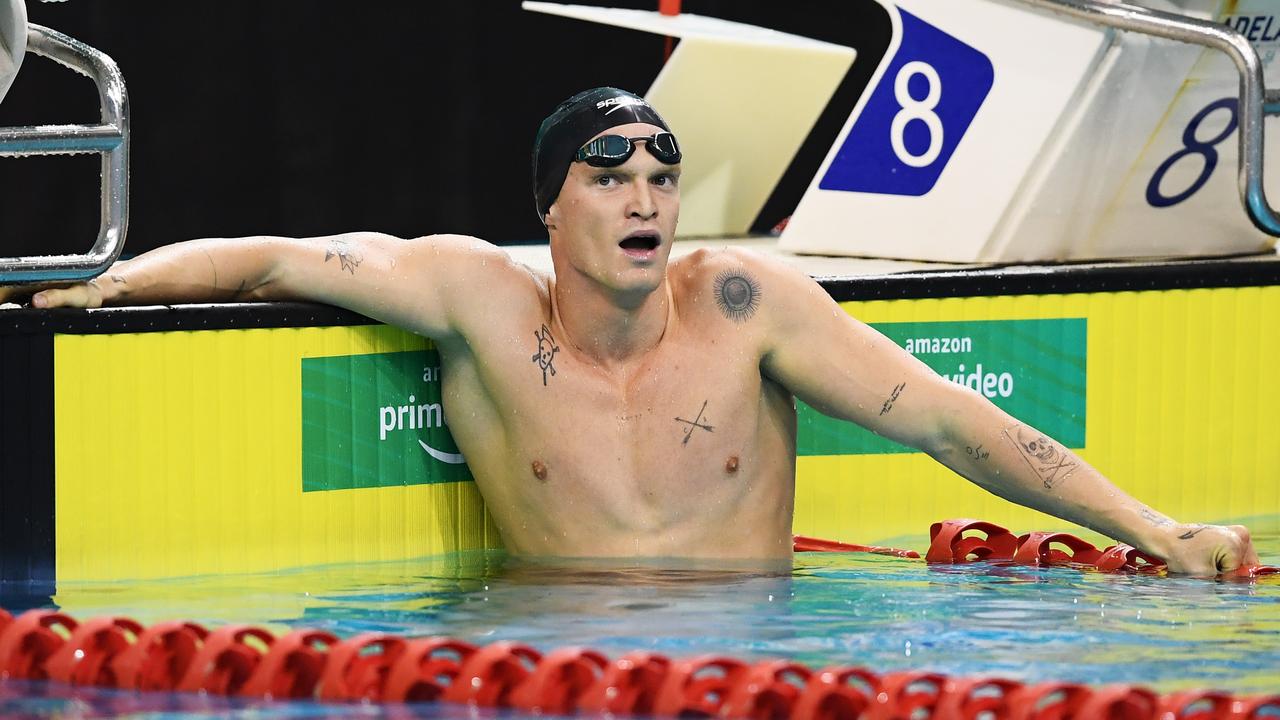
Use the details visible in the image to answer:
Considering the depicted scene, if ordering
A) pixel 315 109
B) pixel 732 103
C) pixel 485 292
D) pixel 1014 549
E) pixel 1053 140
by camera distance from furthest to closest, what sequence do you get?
pixel 315 109 → pixel 732 103 → pixel 1053 140 → pixel 1014 549 → pixel 485 292

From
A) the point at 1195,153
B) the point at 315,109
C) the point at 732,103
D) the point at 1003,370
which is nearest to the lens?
the point at 1003,370

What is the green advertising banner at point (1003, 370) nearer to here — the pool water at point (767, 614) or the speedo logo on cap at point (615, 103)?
the pool water at point (767, 614)

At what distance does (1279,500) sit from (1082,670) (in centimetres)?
250

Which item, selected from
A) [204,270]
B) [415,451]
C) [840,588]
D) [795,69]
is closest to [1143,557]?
[840,588]

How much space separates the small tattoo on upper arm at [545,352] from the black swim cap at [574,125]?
10.2 inches

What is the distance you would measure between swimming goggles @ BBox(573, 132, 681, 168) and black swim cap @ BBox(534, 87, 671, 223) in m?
0.03

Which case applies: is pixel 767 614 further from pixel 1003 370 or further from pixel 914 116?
pixel 914 116

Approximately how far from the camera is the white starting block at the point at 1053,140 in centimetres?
618

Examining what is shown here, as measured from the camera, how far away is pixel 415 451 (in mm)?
5223

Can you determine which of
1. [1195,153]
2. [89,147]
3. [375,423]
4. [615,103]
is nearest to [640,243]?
[615,103]

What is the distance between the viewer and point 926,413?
496 centimetres

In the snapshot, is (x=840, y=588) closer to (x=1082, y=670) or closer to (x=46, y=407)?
(x=1082, y=670)

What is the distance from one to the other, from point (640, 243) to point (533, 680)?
143 cm

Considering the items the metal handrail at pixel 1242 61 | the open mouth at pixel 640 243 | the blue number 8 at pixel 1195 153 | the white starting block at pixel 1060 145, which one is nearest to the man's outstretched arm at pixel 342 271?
the open mouth at pixel 640 243
